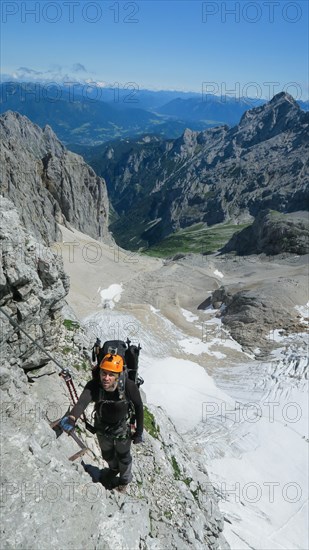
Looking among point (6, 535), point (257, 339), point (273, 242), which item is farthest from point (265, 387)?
point (273, 242)

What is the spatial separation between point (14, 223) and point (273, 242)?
85.9m

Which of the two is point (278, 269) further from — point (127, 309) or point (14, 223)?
point (14, 223)

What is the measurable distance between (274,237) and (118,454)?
294ft

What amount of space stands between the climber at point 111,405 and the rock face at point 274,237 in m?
81.2

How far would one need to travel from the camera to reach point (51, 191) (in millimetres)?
98188

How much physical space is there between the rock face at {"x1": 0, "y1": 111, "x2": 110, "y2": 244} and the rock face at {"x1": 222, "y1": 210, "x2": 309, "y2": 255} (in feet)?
126

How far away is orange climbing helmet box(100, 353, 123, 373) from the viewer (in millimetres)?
9195

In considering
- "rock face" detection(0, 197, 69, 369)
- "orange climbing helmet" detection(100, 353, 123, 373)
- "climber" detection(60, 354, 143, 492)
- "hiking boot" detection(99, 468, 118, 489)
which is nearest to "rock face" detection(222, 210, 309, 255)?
"rock face" detection(0, 197, 69, 369)

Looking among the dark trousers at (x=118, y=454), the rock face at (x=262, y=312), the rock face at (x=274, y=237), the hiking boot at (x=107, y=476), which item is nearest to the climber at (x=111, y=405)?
the dark trousers at (x=118, y=454)

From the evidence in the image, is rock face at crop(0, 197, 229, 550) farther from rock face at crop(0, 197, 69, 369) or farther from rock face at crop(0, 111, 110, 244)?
rock face at crop(0, 111, 110, 244)

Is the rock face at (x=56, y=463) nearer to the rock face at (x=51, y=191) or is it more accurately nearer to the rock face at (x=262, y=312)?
the rock face at (x=262, y=312)

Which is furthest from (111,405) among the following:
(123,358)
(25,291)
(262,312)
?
(262,312)

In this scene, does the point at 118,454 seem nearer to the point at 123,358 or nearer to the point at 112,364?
the point at 123,358

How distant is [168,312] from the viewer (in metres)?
54.2
